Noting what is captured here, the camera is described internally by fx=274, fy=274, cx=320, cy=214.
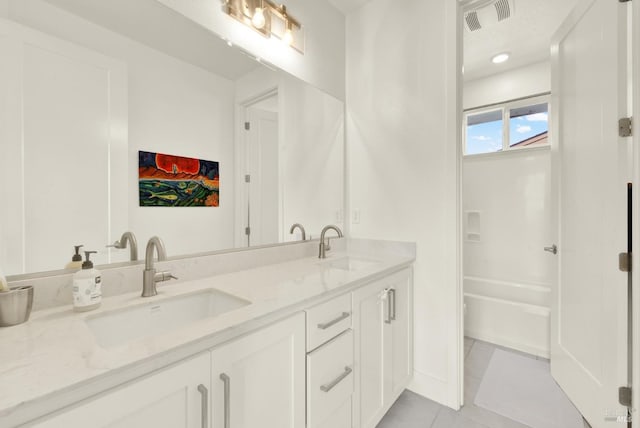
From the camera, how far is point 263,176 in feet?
5.29

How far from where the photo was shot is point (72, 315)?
0.82 metres

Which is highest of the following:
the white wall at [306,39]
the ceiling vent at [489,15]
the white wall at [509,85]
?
the ceiling vent at [489,15]

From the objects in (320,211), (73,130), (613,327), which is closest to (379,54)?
(320,211)

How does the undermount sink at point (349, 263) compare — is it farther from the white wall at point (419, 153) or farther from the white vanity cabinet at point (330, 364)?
the white vanity cabinet at point (330, 364)

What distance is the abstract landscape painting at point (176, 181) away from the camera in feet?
3.69

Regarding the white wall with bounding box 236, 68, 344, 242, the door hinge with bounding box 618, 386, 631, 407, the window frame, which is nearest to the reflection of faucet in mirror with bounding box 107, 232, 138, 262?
the white wall with bounding box 236, 68, 344, 242

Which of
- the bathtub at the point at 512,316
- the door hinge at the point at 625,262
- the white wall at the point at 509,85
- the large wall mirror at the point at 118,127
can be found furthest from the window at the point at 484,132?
the large wall mirror at the point at 118,127

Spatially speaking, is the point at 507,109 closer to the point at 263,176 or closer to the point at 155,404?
the point at 263,176

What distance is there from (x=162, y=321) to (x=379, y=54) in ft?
6.83

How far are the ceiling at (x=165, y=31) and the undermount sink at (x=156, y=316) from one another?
3.37 feet

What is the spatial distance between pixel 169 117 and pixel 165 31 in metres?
0.36

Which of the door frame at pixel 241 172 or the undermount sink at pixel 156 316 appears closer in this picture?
the undermount sink at pixel 156 316

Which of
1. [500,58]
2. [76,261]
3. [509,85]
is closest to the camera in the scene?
[76,261]

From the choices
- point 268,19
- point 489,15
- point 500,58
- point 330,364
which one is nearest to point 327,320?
point 330,364
